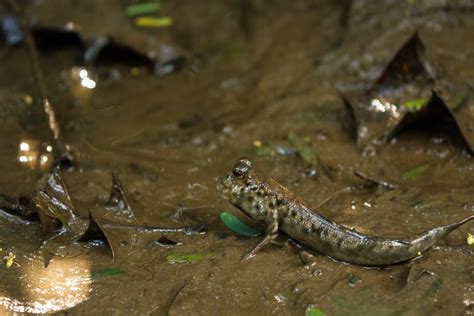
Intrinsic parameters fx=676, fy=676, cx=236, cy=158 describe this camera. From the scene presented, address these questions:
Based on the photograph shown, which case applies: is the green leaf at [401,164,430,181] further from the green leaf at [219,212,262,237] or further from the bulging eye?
the bulging eye

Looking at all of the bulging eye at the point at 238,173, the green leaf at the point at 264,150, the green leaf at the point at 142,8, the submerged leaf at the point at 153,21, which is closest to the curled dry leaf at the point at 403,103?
the green leaf at the point at 264,150

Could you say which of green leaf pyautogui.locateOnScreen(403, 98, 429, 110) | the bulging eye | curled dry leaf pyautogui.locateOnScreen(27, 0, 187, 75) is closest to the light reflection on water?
the bulging eye

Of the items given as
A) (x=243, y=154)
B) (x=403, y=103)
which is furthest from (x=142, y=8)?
(x=403, y=103)

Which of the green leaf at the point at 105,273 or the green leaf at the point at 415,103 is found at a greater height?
the green leaf at the point at 415,103

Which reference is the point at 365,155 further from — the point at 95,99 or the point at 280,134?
the point at 95,99

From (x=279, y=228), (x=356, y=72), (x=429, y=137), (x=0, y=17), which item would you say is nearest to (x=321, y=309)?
(x=279, y=228)

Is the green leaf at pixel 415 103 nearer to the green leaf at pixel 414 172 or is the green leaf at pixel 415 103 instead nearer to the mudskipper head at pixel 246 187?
the green leaf at pixel 414 172
